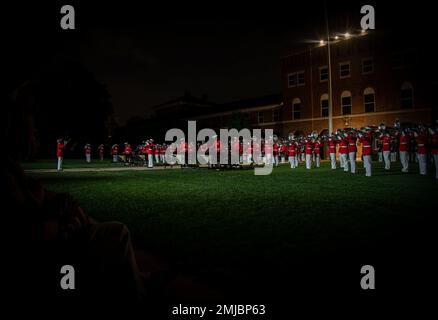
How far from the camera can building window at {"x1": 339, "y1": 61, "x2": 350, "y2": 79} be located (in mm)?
41500

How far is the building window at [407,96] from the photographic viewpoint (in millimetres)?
37031

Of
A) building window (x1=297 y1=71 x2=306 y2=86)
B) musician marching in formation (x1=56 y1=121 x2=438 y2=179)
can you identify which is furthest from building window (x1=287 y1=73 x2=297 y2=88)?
musician marching in formation (x1=56 y1=121 x2=438 y2=179)

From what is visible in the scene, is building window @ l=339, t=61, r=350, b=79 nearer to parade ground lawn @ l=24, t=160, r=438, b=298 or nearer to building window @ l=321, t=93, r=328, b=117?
building window @ l=321, t=93, r=328, b=117

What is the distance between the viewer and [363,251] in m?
4.53

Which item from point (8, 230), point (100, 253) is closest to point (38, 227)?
point (8, 230)

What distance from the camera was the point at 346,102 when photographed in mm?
42000

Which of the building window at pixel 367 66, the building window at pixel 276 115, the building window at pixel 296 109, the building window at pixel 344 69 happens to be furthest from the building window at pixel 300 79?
the building window at pixel 367 66

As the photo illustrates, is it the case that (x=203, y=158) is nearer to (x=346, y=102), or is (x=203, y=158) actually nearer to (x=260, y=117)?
(x=346, y=102)

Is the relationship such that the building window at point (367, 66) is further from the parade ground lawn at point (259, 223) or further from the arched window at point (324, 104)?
the parade ground lawn at point (259, 223)

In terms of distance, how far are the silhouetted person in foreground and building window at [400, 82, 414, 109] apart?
1632 inches

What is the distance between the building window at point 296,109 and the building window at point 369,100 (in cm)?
866
